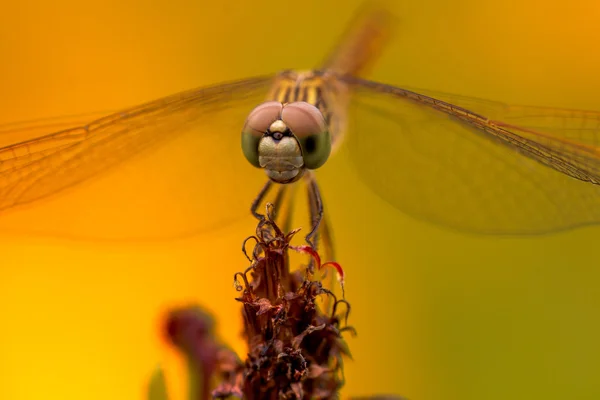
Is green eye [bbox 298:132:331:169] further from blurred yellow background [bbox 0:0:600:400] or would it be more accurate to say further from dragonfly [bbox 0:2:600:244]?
blurred yellow background [bbox 0:0:600:400]

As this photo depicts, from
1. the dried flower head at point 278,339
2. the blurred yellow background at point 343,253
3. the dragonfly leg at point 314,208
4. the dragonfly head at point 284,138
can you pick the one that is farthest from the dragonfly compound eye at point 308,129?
the blurred yellow background at point 343,253

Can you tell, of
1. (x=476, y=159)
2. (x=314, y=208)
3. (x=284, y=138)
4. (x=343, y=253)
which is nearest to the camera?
(x=284, y=138)

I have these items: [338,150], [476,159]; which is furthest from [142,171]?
[476,159]

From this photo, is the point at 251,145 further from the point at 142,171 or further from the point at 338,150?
the point at 338,150

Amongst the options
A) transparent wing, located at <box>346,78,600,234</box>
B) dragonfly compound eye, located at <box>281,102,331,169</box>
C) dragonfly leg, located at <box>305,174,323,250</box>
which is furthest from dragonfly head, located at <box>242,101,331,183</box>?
transparent wing, located at <box>346,78,600,234</box>

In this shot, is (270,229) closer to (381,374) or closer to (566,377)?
(381,374)

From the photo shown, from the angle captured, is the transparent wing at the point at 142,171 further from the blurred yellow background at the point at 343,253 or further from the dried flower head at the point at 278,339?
the dried flower head at the point at 278,339

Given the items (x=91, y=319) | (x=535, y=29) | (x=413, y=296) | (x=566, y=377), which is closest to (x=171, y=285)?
(x=91, y=319)
